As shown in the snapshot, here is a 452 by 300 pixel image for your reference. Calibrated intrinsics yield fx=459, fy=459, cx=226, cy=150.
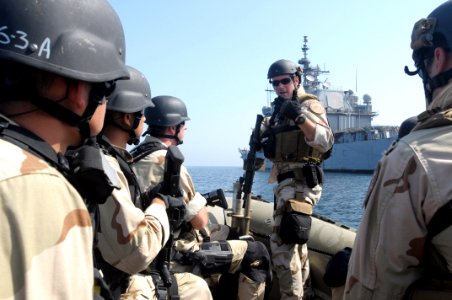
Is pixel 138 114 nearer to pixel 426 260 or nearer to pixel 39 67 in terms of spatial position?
pixel 39 67

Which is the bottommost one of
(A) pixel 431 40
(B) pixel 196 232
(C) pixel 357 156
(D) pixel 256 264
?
(C) pixel 357 156

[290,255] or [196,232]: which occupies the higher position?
[196,232]

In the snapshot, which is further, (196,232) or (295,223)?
(295,223)

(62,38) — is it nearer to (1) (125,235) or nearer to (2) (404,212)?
(1) (125,235)

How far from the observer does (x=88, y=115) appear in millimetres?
1463

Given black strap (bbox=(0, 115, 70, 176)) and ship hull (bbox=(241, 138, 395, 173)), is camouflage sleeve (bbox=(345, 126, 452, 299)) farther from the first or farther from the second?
ship hull (bbox=(241, 138, 395, 173))

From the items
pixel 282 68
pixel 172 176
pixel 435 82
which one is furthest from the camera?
pixel 282 68

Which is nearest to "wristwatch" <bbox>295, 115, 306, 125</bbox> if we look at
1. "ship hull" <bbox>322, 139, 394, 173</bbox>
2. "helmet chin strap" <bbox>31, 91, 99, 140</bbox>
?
"helmet chin strap" <bbox>31, 91, 99, 140</bbox>

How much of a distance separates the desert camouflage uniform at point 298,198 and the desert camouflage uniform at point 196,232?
275 millimetres

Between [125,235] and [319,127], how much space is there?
9.36ft

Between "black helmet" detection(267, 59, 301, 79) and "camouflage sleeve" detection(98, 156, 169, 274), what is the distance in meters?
3.03

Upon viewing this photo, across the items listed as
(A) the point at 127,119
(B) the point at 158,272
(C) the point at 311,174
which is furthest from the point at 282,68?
(B) the point at 158,272

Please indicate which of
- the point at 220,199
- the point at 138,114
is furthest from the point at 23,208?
the point at 220,199

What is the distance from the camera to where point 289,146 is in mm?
4871
